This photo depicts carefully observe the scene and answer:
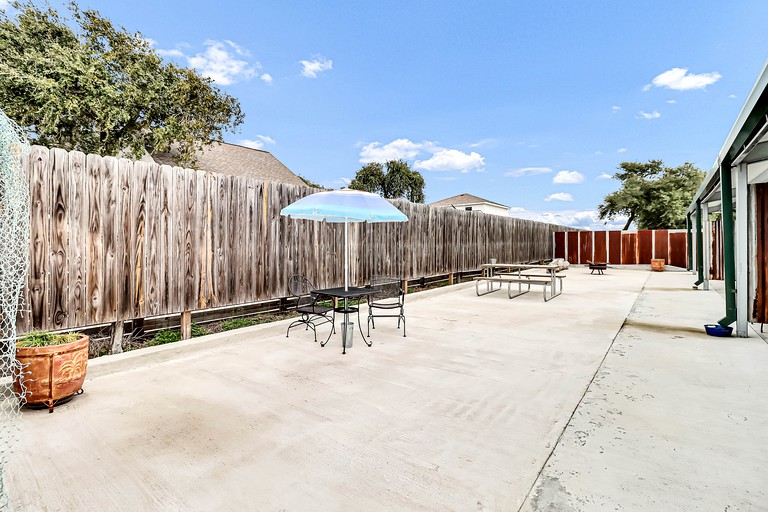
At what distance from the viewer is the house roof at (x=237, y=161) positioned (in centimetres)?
1855

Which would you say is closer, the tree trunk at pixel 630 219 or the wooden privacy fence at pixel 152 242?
the wooden privacy fence at pixel 152 242

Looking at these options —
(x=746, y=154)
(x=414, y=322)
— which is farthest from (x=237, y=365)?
(x=746, y=154)

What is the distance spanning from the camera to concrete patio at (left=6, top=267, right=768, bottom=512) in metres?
1.75

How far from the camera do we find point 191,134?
17.6 m

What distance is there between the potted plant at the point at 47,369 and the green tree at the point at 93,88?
15592 millimetres

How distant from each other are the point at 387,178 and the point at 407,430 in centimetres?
4160

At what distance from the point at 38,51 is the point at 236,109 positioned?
29.8 feet

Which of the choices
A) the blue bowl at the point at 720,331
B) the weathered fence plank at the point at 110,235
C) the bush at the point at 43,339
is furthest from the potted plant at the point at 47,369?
the blue bowl at the point at 720,331

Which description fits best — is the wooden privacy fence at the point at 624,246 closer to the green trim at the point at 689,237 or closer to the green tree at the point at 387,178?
the green trim at the point at 689,237

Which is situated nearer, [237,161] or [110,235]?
[110,235]

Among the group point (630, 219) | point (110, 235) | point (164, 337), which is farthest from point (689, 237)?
point (630, 219)

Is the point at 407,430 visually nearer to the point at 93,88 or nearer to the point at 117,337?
the point at 117,337

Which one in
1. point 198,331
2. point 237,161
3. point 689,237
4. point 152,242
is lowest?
point 198,331

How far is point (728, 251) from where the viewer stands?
4902 mm
